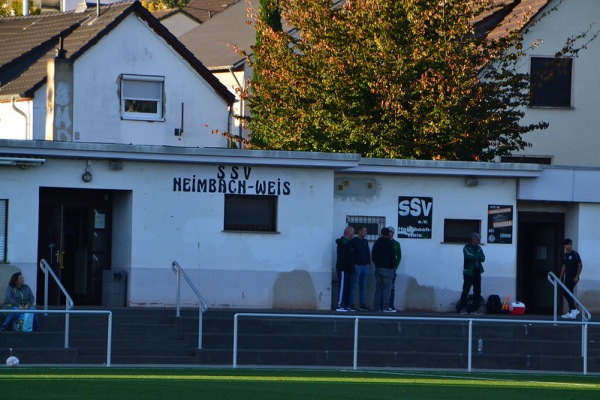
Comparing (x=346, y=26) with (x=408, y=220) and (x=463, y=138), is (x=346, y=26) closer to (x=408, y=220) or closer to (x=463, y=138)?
(x=463, y=138)

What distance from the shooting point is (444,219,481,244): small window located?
29.5 m

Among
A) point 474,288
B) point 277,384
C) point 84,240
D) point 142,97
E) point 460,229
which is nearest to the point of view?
point 277,384

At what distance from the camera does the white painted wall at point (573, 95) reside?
42.0 meters

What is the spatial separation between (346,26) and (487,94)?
422cm

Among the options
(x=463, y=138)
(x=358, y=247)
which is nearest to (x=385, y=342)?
(x=358, y=247)

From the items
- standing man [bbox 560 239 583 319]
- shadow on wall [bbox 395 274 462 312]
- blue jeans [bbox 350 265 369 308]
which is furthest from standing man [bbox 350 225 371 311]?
standing man [bbox 560 239 583 319]

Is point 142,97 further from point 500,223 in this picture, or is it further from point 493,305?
point 493,305

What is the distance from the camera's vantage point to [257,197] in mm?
27922

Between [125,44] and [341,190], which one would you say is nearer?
[341,190]

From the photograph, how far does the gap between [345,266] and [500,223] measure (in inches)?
164

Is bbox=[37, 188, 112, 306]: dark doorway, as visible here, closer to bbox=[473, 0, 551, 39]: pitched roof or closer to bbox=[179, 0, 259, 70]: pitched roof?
bbox=[473, 0, 551, 39]: pitched roof

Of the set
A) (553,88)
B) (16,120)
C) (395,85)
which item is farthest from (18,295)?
(553,88)

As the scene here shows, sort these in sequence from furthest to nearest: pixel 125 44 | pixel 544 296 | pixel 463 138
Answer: pixel 125 44 < pixel 463 138 < pixel 544 296

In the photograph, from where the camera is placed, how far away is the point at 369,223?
1142 inches
